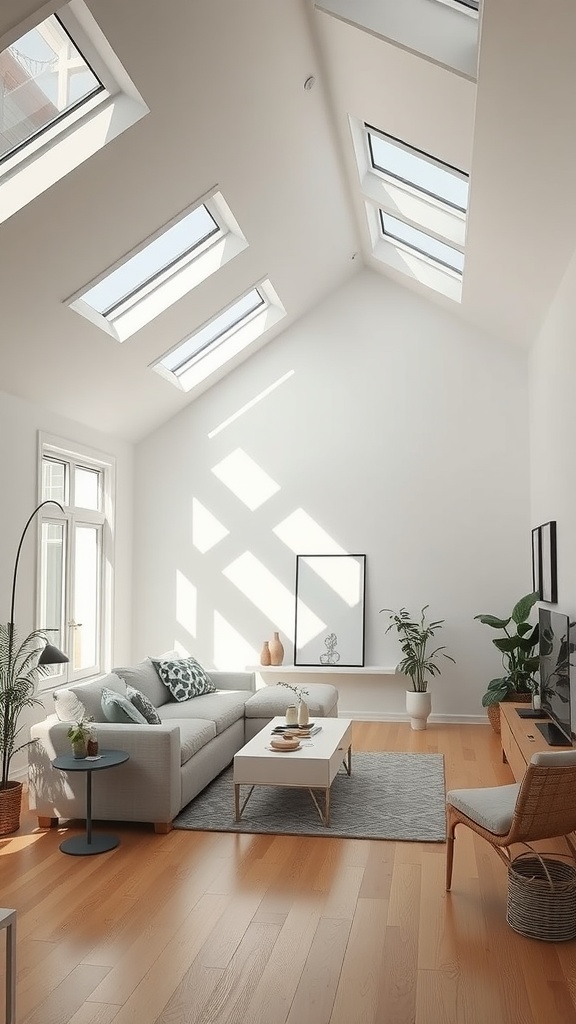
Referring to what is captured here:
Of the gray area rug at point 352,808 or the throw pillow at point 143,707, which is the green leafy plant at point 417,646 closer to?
the gray area rug at point 352,808

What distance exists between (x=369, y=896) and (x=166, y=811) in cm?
138

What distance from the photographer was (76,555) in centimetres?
740

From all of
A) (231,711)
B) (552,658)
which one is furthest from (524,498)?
(231,711)

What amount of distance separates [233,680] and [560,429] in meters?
3.44

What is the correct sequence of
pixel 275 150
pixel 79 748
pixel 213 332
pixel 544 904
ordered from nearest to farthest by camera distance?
1. pixel 544 904
2. pixel 79 748
3. pixel 275 150
4. pixel 213 332

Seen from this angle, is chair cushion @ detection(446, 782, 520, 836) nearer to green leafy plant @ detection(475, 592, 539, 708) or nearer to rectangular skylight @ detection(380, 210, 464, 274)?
green leafy plant @ detection(475, 592, 539, 708)

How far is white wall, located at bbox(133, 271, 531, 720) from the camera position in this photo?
7949 mm

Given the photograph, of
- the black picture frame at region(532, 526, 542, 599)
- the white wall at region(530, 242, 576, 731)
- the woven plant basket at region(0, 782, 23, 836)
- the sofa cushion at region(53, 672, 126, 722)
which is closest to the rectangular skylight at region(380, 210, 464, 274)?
the white wall at region(530, 242, 576, 731)

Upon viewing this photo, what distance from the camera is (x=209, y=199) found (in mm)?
5832

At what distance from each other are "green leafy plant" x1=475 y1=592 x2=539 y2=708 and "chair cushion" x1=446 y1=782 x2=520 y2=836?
10.6 ft

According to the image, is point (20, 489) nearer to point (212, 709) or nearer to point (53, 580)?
point (53, 580)

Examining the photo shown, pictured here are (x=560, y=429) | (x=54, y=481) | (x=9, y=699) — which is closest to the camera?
(x=9, y=699)

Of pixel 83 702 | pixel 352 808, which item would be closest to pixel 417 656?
pixel 352 808

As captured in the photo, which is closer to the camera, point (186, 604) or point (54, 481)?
point (54, 481)
